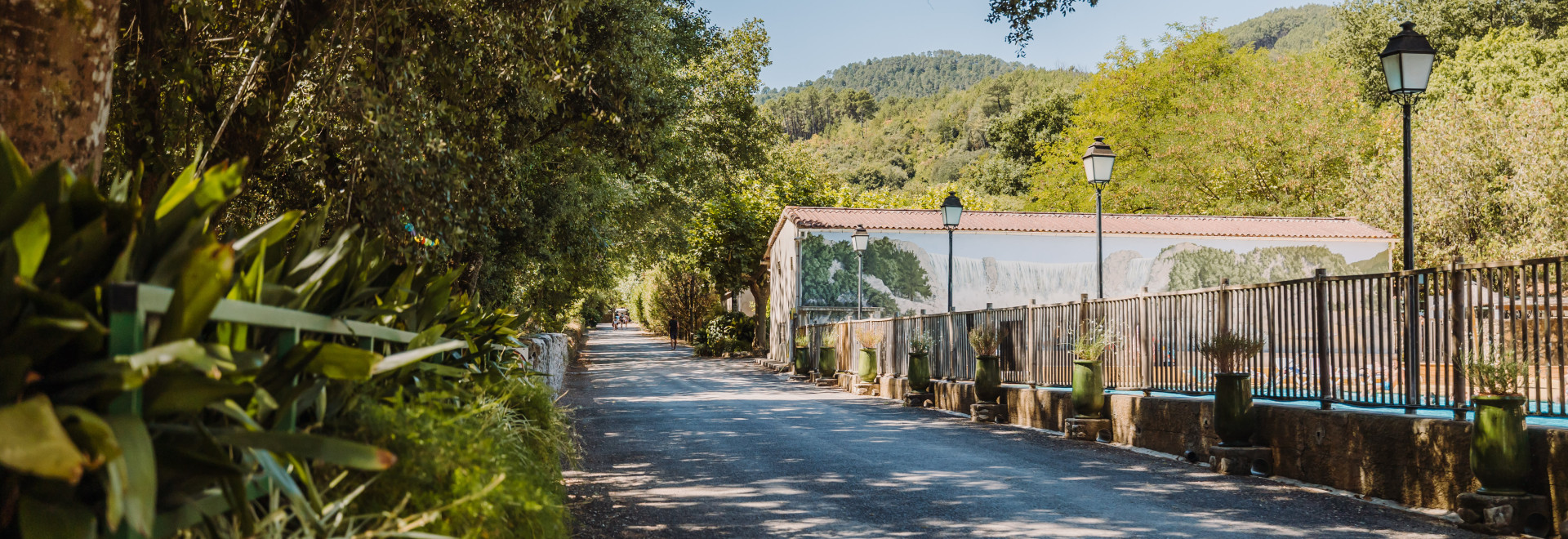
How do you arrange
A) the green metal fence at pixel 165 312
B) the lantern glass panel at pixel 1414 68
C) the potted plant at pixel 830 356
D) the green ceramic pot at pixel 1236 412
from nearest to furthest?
the green metal fence at pixel 165 312, the green ceramic pot at pixel 1236 412, the lantern glass panel at pixel 1414 68, the potted plant at pixel 830 356

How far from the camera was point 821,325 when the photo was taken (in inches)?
1070

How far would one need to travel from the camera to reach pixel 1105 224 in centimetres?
3303

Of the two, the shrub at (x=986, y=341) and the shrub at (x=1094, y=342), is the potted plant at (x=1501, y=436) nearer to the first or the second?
the shrub at (x=1094, y=342)

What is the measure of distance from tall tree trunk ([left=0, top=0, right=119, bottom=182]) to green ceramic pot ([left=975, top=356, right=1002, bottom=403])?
39.1 ft

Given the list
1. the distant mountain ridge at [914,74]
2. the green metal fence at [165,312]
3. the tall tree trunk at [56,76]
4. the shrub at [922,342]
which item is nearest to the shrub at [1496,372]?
the green metal fence at [165,312]

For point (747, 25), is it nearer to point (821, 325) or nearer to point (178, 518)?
point (821, 325)

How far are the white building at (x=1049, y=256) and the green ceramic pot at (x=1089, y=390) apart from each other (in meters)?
20.6

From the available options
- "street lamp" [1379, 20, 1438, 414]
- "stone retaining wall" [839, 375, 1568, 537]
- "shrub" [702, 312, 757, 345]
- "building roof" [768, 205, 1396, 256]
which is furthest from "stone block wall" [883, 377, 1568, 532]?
"shrub" [702, 312, 757, 345]

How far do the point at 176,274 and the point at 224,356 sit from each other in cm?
22

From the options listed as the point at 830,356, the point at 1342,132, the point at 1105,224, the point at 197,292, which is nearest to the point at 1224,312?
the point at 197,292

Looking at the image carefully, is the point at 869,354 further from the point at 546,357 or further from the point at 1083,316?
the point at 1083,316

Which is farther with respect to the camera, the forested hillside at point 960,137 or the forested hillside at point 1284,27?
the forested hillside at point 1284,27

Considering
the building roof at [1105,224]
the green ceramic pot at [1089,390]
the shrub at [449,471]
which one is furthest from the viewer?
the building roof at [1105,224]

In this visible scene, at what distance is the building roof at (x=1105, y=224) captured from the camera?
106 ft
